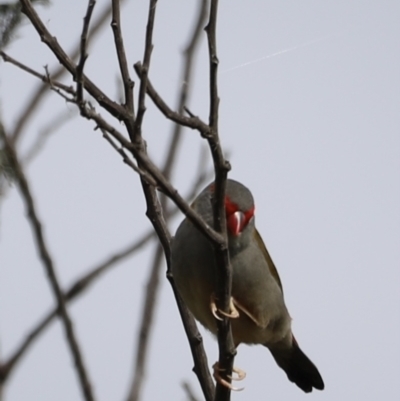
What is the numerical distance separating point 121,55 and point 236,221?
2.65 feet

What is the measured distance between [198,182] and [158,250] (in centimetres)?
43

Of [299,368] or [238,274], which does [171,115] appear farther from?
[299,368]

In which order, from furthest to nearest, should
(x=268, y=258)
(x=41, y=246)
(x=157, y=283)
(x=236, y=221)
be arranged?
(x=268, y=258) → (x=157, y=283) → (x=236, y=221) → (x=41, y=246)

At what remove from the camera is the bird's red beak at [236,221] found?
128 inches

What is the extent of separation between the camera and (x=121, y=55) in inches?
109

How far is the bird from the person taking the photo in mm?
3217

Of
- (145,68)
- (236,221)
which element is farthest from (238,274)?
(145,68)

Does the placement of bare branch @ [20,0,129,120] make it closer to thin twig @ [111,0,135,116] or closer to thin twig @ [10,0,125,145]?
thin twig @ [111,0,135,116]

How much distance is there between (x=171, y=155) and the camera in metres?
3.70

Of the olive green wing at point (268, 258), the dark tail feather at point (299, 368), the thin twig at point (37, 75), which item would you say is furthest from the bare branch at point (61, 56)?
the dark tail feather at point (299, 368)

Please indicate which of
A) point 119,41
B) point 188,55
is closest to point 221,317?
point 119,41

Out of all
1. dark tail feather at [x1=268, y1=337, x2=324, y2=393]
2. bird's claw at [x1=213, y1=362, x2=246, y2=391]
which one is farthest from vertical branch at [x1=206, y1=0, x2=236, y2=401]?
dark tail feather at [x1=268, y1=337, x2=324, y2=393]

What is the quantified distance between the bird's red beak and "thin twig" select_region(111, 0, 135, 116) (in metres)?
0.68

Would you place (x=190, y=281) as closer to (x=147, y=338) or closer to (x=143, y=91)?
(x=147, y=338)
